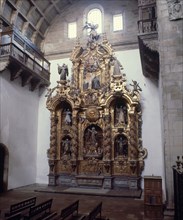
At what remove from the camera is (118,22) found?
14.9 meters

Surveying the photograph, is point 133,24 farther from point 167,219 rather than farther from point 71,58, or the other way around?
point 167,219

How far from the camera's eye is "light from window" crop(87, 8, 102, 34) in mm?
15314

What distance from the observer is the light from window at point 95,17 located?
15314mm

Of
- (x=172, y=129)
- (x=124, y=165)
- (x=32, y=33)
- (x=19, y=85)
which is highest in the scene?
(x=32, y=33)

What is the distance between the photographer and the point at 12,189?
12.1 meters

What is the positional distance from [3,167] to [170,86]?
8829 millimetres

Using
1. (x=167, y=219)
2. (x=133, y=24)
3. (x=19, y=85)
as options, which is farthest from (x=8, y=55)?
(x=167, y=219)

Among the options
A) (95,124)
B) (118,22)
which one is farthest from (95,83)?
(118,22)

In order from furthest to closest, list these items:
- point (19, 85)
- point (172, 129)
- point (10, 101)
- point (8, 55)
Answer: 1. point (19, 85)
2. point (10, 101)
3. point (8, 55)
4. point (172, 129)

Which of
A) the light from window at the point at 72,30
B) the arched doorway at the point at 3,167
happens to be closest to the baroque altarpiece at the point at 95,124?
the light from window at the point at 72,30

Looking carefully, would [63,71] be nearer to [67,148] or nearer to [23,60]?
[23,60]

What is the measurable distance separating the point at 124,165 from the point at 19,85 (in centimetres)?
712

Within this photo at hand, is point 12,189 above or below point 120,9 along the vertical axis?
below

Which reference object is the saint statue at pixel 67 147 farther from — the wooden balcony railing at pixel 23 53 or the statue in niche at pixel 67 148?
the wooden balcony railing at pixel 23 53
